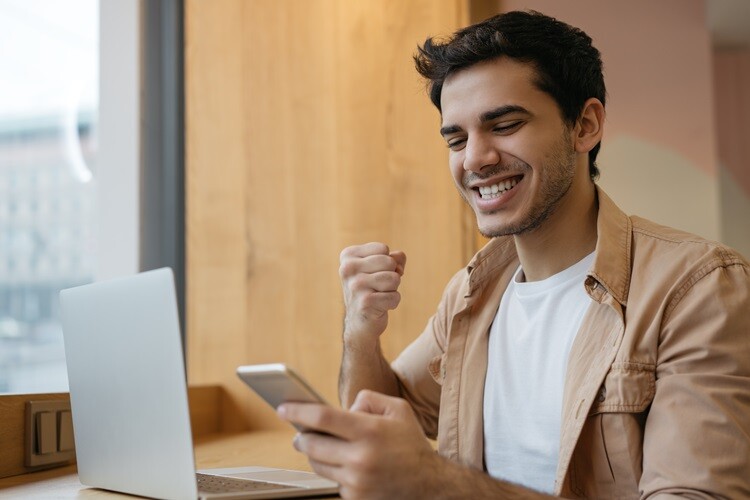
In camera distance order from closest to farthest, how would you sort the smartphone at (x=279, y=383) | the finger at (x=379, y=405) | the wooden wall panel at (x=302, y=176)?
the smartphone at (x=279, y=383) < the finger at (x=379, y=405) < the wooden wall panel at (x=302, y=176)

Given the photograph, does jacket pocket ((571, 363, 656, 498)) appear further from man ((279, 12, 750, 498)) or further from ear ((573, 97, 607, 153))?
ear ((573, 97, 607, 153))

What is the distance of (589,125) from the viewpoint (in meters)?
1.51

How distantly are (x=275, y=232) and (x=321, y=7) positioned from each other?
626 millimetres

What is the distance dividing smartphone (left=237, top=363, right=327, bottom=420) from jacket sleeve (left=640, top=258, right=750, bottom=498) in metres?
0.46

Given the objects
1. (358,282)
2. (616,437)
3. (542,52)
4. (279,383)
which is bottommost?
(616,437)

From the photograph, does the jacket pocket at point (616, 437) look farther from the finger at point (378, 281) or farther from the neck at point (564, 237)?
the finger at point (378, 281)

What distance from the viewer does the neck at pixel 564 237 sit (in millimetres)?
1430

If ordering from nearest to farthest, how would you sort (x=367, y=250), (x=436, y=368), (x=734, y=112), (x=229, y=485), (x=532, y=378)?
(x=229, y=485) < (x=532, y=378) < (x=367, y=250) < (x=436, y=368) < (x=734, y=112)

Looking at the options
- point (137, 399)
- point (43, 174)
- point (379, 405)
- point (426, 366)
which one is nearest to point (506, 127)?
point (426, 366)

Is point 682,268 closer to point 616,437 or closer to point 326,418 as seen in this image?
point 616,437

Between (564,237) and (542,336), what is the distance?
0.56ft

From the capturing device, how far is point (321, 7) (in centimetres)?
236

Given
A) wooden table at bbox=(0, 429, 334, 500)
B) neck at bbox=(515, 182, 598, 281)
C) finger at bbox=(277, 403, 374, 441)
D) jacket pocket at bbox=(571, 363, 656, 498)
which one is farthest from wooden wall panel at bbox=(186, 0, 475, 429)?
finger at bbox=(277, 403, 374, 441)

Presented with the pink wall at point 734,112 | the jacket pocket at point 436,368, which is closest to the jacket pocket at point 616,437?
the jacket pocket at point 436,368
